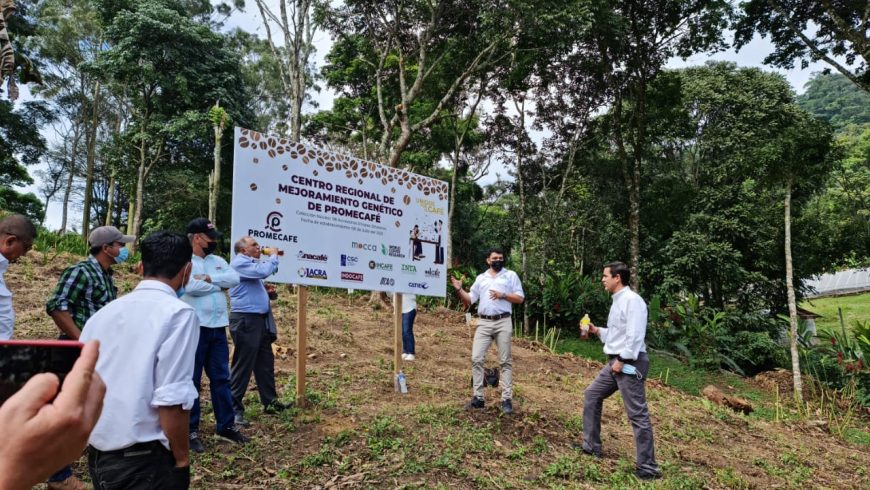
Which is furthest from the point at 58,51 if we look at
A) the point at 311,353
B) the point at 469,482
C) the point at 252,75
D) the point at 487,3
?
the point at 469,482

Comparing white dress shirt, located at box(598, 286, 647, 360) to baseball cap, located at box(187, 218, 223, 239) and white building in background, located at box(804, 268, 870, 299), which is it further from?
white building in background, located at box(804, 268, 870, 299)

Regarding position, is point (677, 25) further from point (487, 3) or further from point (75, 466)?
point (75, 466)

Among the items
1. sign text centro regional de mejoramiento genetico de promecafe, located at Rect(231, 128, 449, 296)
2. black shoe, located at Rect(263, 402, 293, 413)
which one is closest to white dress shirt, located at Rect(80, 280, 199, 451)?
sign text centro regional de mejoramiento genetico de promecafe, located at Rect(231, 128, 449, 296)

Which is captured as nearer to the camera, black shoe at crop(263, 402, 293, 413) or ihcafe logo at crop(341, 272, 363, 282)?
black shoe at crop(263, 402, 293, 413)

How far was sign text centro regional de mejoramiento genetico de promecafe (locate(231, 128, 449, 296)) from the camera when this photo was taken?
482 cm

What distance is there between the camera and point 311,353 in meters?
7.42

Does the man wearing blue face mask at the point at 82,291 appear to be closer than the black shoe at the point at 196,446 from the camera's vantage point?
Yes

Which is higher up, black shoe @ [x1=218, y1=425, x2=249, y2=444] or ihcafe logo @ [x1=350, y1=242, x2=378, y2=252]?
ihcafe logo @ [x1=350, y1=242, x2=378, y2=252]

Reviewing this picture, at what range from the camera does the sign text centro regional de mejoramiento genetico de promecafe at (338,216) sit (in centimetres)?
482

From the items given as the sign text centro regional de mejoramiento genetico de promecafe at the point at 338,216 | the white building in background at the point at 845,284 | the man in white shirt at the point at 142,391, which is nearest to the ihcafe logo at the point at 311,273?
the sign text centro regional de mejoramiento genetico de promecafe at the point at 338,216

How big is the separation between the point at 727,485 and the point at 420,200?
418 cm

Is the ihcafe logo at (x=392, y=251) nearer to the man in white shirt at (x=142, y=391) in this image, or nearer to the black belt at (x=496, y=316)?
the black belt at (x=496, y=316)

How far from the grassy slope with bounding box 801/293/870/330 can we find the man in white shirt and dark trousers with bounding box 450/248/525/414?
21.9m

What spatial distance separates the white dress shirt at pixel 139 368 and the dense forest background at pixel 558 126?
935 cm
